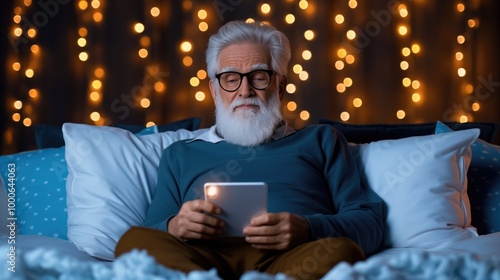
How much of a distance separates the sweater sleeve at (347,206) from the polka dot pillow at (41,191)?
0.83m

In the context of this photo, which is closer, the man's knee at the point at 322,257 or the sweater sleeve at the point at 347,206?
the man's knee at the point at 322,257

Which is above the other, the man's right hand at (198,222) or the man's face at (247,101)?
the man's face at (247,101)

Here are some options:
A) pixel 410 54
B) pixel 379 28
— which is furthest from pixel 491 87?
pixel 379 28

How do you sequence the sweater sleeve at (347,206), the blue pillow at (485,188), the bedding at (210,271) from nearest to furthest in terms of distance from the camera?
1. the bedding at (210,271)
2. the sweater sleeve at (347,206)
3. the blue pillow at (485,188)

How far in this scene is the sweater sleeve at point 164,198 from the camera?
1756 millimetres

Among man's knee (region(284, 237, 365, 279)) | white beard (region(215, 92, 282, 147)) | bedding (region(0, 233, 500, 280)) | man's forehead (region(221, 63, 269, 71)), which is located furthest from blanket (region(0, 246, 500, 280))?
man's forehead (region(221, 63, 269, 71))

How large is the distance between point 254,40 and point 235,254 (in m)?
0.78

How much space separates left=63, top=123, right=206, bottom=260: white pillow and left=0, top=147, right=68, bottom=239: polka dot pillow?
7 cm

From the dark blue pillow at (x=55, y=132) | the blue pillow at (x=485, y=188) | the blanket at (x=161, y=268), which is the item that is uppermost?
the blanket at (x=161, y=268)

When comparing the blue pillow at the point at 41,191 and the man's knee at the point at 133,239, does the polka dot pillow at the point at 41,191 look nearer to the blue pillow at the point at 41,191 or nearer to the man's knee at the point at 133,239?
the blue pillow at the point at 41,191

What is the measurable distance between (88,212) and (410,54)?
1.61 meters

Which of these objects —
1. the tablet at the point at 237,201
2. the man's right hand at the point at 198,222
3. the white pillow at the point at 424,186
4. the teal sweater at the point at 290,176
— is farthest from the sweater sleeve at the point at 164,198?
the white pillow at the point at 424,186

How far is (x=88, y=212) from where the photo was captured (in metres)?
1.81

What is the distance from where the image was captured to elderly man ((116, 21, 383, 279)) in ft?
4.69
